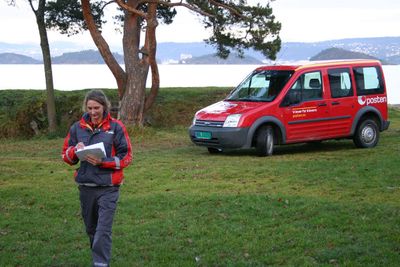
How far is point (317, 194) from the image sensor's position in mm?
9773

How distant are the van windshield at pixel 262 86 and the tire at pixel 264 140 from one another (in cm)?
71

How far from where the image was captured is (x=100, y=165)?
591 cm

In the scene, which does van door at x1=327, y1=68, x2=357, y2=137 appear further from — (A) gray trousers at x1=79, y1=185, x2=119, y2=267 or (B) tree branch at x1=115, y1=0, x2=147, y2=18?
(A) gray trousers at x1=79, y1=185, x2=119, y2=267

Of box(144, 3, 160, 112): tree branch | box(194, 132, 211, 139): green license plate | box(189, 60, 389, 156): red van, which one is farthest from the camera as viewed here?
box(144, 3, 160, 112): tree branch

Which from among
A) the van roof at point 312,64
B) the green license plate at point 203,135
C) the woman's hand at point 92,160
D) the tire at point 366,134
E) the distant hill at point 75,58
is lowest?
the tire at point 366,134

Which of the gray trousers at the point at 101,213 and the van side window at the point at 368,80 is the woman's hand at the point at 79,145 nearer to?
the gray trousers at the point at 101,213

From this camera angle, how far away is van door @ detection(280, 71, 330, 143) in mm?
14641

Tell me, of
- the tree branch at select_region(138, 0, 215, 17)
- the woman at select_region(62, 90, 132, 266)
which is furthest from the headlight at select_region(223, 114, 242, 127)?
the woman at select_region(62, 90, 132, 266)

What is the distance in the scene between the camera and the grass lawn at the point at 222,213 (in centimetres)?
679

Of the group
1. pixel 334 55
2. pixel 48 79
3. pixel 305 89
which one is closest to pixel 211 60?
pixel 334 55

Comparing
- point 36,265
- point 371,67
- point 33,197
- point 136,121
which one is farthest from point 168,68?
point 36,265

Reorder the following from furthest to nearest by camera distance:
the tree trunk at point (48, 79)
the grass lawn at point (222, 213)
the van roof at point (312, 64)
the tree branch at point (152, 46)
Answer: the tree trunk at point (48, 79) < the tree branch at point (152, 46) < the van roof at point (312, 64) < the grass lawn at point (222, 213)

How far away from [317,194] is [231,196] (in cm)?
128

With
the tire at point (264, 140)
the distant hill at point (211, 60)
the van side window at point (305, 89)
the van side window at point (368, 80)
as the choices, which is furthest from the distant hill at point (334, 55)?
the tire at point (264, 140)
